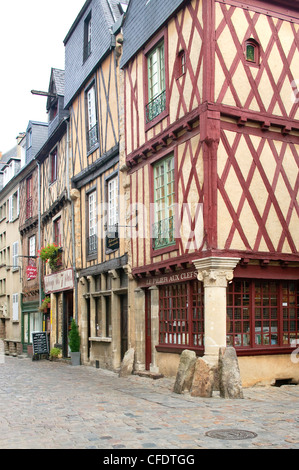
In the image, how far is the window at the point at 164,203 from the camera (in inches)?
443

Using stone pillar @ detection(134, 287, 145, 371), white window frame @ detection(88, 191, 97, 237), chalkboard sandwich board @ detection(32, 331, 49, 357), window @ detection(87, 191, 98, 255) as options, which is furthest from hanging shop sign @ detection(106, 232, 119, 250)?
chalkboard sandwich board @ detection(32, 331, 49, 357)

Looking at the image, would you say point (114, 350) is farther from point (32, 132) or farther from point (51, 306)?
point (32, 132)

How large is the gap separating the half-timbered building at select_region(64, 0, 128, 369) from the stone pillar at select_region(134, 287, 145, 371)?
919 mm

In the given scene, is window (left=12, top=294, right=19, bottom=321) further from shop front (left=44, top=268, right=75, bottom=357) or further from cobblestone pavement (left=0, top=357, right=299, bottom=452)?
cobblestone pavement (left=0, top=357, right=299, bottom=452)

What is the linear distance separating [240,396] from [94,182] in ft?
28.4

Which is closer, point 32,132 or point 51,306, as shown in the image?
point 51,306

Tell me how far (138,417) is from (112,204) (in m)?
7.97

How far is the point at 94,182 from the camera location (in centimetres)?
1614

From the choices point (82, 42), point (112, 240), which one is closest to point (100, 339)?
point (112, 240)

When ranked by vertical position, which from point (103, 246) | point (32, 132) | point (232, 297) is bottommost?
point (232, 297)

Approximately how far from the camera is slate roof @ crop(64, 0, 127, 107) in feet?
49.4

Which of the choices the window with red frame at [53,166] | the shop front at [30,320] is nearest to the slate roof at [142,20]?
the window with red frame at [53,166]

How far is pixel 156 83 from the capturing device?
39.5ft
